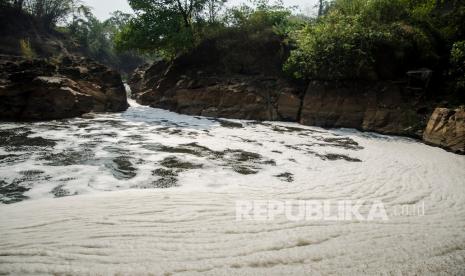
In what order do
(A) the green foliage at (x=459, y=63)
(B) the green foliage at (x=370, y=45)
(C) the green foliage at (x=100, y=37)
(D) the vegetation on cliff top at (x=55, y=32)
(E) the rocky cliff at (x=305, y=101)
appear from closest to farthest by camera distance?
(A) the green foliage at (x=459, y=63), (E) the rocky cliff at (x=305, y=101), (B) the green foliage at (x=370, y=45), (D) the vegetation on cliff top at (x=55, y=32), (C) the green foliage at (x=100, y=37)

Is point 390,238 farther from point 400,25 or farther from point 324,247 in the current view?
point 400,25

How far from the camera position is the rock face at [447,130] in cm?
715

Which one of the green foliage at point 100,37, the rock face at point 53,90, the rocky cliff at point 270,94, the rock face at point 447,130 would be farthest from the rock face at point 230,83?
the green foliage at point 100,37

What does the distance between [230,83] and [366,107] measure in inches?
239

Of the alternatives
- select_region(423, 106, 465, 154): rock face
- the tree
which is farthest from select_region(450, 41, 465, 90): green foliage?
the tree

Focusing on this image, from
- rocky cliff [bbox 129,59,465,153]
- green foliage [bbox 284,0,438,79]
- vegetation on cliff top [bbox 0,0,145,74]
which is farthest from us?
vegetation on cliff top [bbox 0,0,145,74]

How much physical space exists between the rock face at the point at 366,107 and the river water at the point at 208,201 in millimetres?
1505

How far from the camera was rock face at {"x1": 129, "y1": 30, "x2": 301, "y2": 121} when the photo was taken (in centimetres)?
1212

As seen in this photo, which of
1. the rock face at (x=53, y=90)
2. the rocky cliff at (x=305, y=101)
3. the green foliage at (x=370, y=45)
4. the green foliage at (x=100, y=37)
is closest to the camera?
the rocky cliff at (x=305, y=101)

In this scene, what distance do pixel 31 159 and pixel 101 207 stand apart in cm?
292

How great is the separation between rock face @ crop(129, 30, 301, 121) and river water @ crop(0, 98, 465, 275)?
4.24 m

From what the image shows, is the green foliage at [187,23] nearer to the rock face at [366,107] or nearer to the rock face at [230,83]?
the rock face at [230,83]

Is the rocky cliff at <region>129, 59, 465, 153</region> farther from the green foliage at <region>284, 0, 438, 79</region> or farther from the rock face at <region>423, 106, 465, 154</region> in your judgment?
the green foliage at <region>284, 0, 438, 79</region>

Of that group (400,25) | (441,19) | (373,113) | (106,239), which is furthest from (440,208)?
(441,19)
